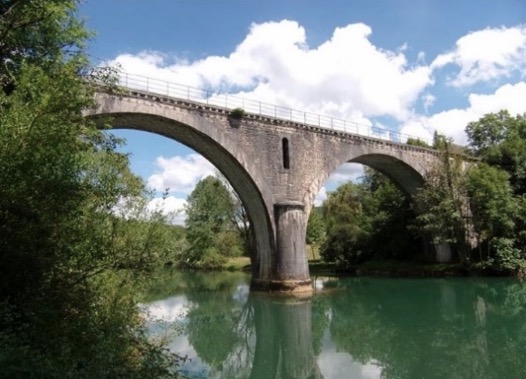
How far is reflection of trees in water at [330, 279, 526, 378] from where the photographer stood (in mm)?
12047

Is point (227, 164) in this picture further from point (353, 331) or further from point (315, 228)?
point (315, 228)

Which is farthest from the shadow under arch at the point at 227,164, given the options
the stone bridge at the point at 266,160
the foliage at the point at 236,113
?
the foliage at the point at 236,113

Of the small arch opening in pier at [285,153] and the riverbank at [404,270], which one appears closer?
the small arch opening in pier at [285,153]

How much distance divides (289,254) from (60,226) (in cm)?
1598

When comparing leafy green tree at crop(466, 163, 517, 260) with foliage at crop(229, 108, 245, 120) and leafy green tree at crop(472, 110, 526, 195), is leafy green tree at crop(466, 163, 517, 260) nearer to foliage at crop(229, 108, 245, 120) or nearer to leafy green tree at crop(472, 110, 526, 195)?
leafy green tree at crop(472, 110, 526, 195)

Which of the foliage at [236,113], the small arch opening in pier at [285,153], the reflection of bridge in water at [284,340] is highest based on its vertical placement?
the foliage at [236,113]

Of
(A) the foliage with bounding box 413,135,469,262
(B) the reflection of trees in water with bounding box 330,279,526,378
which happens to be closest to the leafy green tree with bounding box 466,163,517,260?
(A) the foliage with bounding box 413,135,469,262

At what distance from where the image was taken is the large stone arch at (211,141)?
63.1 ft

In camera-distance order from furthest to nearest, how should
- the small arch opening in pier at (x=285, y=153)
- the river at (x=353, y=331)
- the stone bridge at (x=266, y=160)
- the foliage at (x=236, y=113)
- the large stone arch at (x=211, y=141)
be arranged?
the small arch opening in pier at (x=285, y=153) → the foliage at (x=236, y=113) → the stone bridge at (x=266, y=160) → the large stone arch at (x=211, y=141) → the river at (x=353, y=331)

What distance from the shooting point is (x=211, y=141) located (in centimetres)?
2219

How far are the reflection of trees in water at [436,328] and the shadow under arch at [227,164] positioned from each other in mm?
4414

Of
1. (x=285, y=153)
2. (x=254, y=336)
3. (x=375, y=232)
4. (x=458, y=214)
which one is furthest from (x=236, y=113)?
(x=375, y=232)

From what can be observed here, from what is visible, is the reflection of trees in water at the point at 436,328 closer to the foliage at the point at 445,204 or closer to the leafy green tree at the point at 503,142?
the foliage at the point at 445,204

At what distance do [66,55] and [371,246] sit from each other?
99.5 feet
